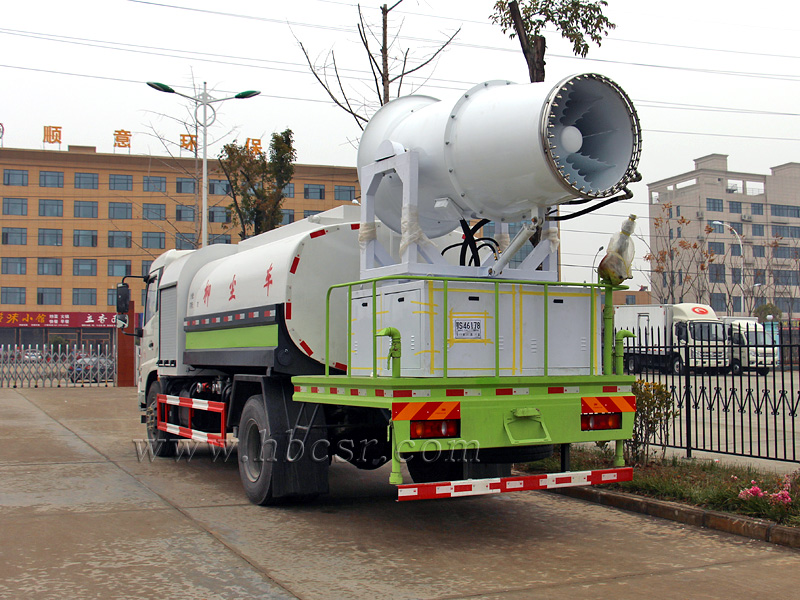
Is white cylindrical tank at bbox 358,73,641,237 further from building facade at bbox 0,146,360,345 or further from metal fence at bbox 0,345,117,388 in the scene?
building facade at bbox 0,146,360,345

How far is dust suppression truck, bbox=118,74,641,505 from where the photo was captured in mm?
6367

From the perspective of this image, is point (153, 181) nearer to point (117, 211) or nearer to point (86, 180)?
point (117, 211)

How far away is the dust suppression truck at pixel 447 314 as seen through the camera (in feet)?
20.9

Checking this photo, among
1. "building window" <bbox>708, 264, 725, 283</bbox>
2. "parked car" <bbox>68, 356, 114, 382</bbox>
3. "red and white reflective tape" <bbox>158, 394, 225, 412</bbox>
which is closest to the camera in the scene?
"red and white reflective tape" <bbox>158, 394, 225, 412</bbox>

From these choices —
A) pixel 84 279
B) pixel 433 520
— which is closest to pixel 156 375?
pixel 433 520

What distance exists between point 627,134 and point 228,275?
16.4ft

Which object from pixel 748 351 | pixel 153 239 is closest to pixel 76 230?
pixel 153 239

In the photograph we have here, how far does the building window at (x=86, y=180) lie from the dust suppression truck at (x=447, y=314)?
68659 mm

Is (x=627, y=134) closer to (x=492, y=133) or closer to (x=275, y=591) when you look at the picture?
(x=492, y=133)

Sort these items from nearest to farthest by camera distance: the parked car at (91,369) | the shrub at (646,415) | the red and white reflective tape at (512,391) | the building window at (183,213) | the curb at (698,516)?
the red and white reflective tape at (512,391) < the curb at (698,516) < the shrub at (646,415) < the parked car at (91,369) < the building window at (183,213)

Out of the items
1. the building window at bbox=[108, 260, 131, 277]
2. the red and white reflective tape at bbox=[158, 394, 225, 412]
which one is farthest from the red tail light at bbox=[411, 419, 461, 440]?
the building window at bbox=[108, 260, 131, 277]

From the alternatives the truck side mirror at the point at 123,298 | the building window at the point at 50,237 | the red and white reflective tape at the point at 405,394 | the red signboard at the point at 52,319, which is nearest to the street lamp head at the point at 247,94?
the truck side mirror at the point at 123,298

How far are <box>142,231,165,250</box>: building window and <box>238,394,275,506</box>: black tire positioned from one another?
66.4 m

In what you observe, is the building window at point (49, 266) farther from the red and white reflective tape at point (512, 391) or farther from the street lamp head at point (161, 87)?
the red and white reflective tape at point (512, 391)
